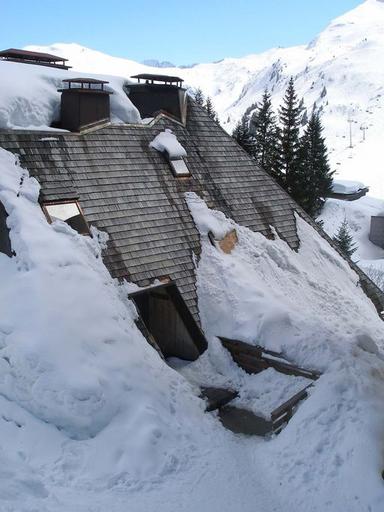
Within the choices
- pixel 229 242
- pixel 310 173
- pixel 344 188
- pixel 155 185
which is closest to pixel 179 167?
pixel 155 185

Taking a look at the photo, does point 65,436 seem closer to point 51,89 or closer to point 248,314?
point 248,314

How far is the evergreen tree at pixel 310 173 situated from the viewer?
3206 cm

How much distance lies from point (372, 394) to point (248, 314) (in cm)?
378

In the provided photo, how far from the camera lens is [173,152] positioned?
15.5 meters

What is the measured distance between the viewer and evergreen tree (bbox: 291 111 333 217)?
32.1 metres

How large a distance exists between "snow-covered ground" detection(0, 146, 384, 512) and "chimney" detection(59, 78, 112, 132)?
2.93 m

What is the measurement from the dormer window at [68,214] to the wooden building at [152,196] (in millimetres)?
30

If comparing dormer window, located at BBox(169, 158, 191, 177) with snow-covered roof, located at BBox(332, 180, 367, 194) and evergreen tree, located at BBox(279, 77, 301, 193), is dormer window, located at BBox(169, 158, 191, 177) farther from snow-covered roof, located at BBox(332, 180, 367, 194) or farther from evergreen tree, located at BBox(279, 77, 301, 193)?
snow-covered roof, located at BBox(332, 180, 367, 194)

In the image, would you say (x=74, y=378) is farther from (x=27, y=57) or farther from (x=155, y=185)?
(x=27, y=57)

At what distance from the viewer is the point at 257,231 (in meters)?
15.6

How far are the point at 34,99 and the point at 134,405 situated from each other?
9.68 m

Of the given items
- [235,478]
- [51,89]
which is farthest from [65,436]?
[51,89]

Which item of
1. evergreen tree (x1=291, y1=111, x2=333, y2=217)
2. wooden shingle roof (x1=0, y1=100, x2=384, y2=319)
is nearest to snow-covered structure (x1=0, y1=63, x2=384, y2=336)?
wooden shingle roof (x1=0, y1=100, x2=384, y2=319)

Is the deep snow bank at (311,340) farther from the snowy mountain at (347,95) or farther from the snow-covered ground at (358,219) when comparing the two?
the snowy mountain at (347,95)
